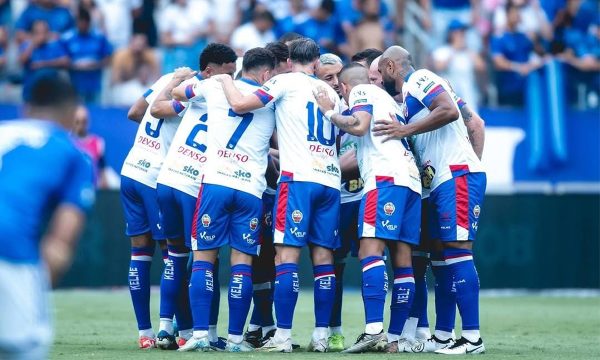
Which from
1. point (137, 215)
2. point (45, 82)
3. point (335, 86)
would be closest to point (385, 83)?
point (335, 86)

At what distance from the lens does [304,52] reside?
1048 centimetres

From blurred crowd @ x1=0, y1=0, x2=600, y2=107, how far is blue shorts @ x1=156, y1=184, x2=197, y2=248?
8.57 meters

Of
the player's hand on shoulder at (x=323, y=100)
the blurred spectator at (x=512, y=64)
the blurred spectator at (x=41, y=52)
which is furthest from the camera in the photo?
the blurred spectator at (x=512, y=64)

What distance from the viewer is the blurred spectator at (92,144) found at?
18.2 meters

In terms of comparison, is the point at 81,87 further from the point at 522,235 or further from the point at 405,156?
the point at 405,156

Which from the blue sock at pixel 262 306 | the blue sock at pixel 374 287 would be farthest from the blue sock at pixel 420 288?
the blue sock at pixel 262 306

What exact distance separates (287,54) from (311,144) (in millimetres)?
1147

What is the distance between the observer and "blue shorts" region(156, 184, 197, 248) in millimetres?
10594

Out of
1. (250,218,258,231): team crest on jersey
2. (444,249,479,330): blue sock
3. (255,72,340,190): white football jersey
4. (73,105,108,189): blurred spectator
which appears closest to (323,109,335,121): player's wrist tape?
(255,72,340,190): white football jersey

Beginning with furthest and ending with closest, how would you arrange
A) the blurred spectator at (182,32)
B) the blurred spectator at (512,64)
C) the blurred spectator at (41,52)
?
1. the blurred spectator at (512,64)
2. the blurred spectator at (182,32)
3. the blurred spectator at (41,52)

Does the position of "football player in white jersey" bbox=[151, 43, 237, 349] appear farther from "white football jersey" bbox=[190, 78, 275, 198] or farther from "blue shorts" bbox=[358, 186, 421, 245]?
"blue shorts" bbox=[358, 186, 421, 245]

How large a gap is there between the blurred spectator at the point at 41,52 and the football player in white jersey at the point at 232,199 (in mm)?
9509

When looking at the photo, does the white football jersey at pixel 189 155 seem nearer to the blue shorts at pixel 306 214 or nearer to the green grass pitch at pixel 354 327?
the blue shorts at pixel 306 214

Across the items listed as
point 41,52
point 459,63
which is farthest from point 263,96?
point 459,63
